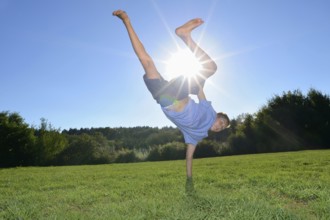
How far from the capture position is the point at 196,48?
6094mm

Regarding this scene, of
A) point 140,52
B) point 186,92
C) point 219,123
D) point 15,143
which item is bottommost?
point 219,123

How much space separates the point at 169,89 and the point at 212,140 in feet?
107

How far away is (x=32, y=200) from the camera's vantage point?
6332 mm

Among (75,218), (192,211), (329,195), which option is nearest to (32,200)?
(75,218)

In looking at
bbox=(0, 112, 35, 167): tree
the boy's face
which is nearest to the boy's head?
the boy's face

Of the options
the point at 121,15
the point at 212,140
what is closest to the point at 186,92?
the point at 121,15

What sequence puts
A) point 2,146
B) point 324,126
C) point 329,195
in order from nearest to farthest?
1. point 329,195
2. point 2,146
3. point 324,126

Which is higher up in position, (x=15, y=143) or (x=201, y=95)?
(x=15, y=143)

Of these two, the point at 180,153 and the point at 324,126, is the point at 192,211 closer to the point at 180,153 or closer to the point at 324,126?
the point at 180,153

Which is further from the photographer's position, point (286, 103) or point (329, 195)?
point (286, 103)

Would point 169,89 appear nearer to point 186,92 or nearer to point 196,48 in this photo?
point 186,92

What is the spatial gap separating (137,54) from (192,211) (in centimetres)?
288

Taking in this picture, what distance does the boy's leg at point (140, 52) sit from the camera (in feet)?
19.3

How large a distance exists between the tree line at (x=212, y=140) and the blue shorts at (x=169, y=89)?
28484 millimetres
